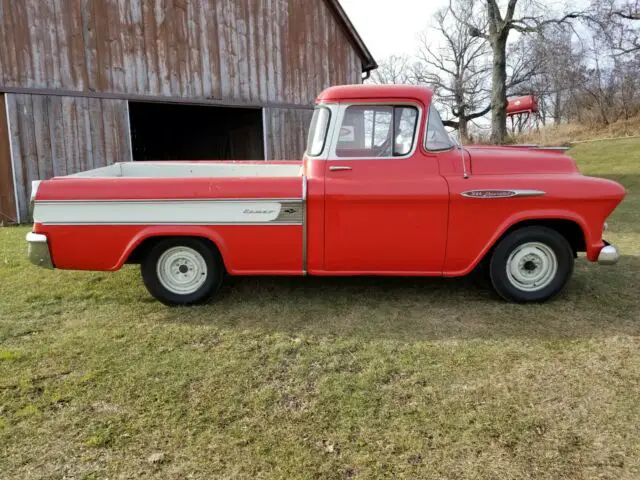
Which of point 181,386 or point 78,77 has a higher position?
point 78,77

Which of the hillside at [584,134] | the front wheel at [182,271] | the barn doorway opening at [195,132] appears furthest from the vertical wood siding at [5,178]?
the hillside at [584,134]

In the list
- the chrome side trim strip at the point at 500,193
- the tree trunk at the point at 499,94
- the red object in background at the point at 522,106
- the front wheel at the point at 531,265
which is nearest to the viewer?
the chrome side trim strip at the point at 500,193

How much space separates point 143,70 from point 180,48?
0.99 metres

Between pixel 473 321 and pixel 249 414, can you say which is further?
pixel 473 321

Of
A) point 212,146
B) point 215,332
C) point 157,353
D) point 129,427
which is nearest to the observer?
point 129,427

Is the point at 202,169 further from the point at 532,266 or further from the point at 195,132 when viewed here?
the point at 195,132

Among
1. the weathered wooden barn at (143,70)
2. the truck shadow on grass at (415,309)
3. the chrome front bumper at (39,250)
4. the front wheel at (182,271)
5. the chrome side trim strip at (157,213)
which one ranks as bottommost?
the truck shadow on grass at (415,309)

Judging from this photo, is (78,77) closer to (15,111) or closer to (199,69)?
(15,111)

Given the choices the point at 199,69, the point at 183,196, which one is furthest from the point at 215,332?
the point at 199,69

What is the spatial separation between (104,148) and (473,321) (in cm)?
908

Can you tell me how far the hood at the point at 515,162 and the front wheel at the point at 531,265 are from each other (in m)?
0.55

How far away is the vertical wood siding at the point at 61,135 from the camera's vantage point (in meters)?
9.80

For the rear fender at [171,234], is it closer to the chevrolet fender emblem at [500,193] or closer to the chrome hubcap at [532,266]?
the chevrolet fender emblem at [500,193]

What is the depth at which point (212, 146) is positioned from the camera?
17.5 meters
